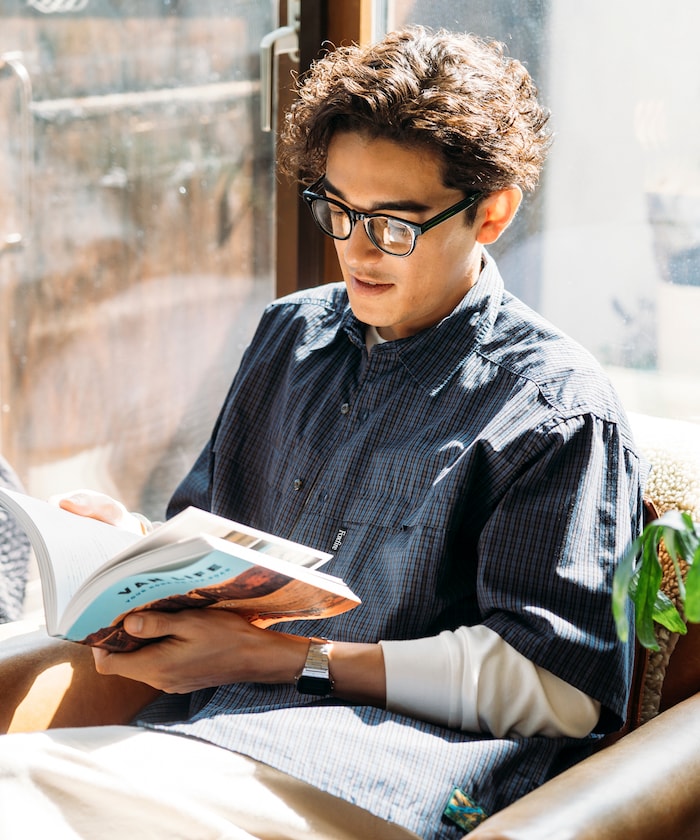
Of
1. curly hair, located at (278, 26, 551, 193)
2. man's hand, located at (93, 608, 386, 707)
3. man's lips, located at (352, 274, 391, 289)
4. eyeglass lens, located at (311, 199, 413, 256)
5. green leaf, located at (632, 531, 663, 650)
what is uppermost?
curly hair, located at (278, 26, 551, 193)

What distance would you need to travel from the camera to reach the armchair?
888mm

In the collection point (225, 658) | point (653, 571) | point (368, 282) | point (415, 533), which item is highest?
point (368, 282)

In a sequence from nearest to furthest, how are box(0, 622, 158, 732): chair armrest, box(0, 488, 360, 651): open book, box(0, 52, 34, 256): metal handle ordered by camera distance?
box(0, 488, 360, 651): open book < box(0, 622, 158, 732): chair armrest < box(0, 52, 34, 256): metal handle

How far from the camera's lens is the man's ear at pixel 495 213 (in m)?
1.36

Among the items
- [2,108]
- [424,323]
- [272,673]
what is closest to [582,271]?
[424,323]

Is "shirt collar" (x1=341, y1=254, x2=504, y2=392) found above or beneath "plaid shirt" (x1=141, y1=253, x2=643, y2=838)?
above

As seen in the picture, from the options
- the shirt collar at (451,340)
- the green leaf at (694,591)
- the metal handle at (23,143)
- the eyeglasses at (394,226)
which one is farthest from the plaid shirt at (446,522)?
the metal handle at (23,143)

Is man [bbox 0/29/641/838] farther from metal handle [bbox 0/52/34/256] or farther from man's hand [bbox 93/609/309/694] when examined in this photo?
metal handle [bbox 0/52/34/256]

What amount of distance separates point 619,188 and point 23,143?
1.25 metres

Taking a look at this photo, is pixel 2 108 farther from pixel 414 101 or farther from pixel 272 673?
pixel 272 673

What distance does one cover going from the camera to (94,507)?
134 cm

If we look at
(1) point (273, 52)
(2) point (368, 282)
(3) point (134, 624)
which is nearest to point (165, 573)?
(3) point (134, 624)

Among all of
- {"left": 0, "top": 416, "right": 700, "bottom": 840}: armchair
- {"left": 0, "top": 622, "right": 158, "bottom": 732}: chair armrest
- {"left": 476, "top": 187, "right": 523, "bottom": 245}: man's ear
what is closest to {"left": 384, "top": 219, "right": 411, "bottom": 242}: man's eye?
{"left": 476, "top": 187, "right": 523, "bottom": 245}: man's ear

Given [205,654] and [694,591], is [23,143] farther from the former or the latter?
[694,591]
